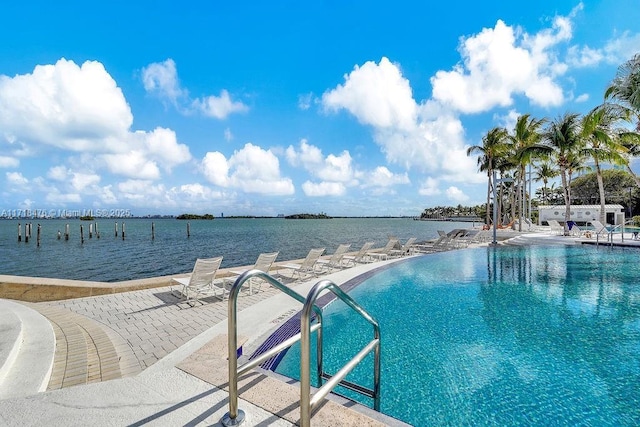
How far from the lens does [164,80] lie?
14.1 metres

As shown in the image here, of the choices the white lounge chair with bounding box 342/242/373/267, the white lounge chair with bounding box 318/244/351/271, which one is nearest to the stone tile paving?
the white lounge chair with bounding box 318/244/351/271

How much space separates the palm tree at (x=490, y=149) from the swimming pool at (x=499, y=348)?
2329 cm

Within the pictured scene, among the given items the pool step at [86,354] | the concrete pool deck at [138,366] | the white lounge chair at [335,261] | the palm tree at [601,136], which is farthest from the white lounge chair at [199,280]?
the palm tree at [601,136]

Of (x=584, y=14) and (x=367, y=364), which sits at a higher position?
(x=584, y=14)

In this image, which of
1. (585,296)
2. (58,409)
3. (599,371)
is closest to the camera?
(58,409)

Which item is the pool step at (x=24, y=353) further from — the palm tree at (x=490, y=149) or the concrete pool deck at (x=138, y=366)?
the palm tree at (x=490, y=149)

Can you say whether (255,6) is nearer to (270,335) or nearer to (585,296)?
(270,335)

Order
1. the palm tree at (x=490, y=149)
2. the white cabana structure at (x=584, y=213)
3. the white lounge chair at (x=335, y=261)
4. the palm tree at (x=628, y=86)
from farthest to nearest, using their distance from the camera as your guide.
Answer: the white cabana structure at (x=584, y=213)
the palm tree at (x=490, y=149)
the palm tree at (x=628, y=86)
the white lounge chair at (x=335, y=261)

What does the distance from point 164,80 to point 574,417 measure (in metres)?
16.5

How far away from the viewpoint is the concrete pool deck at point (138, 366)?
2.19 m

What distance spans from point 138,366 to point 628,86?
23514mm

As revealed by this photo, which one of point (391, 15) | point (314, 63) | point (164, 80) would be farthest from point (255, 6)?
point (314, 63)

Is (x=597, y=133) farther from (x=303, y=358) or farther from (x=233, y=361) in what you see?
(x=233, y=361)

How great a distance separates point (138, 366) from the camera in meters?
3.56
